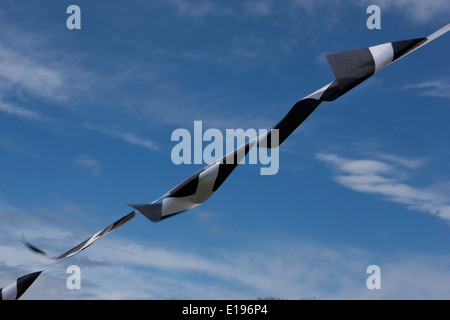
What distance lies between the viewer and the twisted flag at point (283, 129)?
4097mm

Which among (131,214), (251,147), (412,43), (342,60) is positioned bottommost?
(131,214)

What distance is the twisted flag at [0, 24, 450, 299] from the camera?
4.10 m

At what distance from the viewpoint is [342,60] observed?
4398mm

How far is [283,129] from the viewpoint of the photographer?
4.29m
